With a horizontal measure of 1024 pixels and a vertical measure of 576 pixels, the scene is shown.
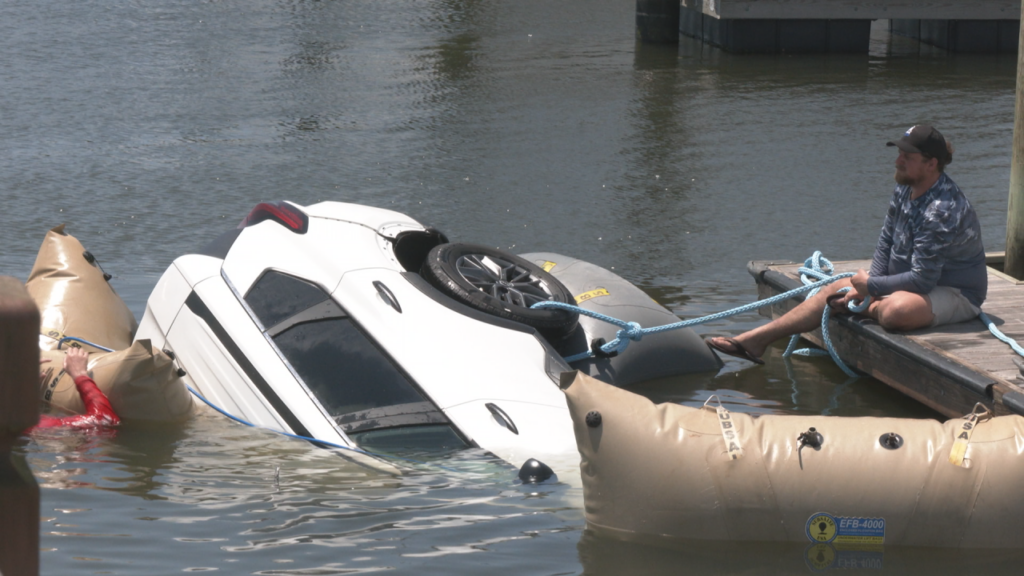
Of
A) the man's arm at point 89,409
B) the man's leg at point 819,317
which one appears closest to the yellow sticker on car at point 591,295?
the man's leg at point 819,317

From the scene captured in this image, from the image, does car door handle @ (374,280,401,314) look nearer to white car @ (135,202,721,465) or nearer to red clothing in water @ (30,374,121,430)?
white car @ (135,202,721,465)

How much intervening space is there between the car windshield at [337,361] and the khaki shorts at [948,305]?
10.3ft

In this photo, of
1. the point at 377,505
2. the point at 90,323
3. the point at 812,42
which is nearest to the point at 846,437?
the point at 377,505

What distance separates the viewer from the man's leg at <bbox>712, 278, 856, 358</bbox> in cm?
745

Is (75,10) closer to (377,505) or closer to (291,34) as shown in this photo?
(291,34)

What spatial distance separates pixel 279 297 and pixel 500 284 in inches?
51.0

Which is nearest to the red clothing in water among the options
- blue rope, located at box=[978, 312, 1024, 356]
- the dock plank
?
blue rope, located at box=[978, 312, 1024, 356]

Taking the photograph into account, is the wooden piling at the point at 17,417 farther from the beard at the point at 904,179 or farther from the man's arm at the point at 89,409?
the beard at the point at 904,179

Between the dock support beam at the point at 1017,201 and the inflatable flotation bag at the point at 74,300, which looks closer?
the inflatable flotation bag at the point at 74,300

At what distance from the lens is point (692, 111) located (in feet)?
53.9

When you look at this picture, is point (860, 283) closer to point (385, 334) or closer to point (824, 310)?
point (824, 310)

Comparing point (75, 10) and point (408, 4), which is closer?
point (75, 10)

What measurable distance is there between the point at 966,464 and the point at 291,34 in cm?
1937

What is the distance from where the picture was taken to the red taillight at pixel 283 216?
7051 mm
